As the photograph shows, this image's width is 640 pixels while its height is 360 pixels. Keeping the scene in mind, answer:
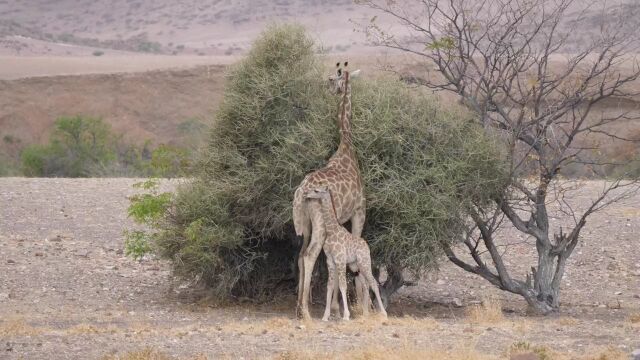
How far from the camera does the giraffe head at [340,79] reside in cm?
1271

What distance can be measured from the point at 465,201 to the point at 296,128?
7.73 feet

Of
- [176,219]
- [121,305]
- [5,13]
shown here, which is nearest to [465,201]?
[176,219]

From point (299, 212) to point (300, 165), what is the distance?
102 cm

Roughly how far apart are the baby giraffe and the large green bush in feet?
2.50

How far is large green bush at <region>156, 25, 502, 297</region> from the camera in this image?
41.3 ft

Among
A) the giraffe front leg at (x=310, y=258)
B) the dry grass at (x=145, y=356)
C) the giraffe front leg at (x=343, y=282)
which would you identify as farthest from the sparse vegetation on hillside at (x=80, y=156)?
the dry grass at (x=145, y=356)

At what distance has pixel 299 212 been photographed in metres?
11.9

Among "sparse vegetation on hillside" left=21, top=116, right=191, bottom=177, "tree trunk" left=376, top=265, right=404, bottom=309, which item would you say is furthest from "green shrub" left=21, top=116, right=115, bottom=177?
"tree trunk" left=376, top=265, right=404, bottom=309

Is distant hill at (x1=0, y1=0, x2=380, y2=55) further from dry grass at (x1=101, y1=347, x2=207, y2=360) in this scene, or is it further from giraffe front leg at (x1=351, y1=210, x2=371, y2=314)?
dry grass at (x1=101, y1=347, x2=207, y2=360)

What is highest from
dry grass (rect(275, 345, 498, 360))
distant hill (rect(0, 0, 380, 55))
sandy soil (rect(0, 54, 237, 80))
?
distant hill (rect(0, 0, 380, 55))

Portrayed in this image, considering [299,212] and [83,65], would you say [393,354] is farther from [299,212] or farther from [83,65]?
[83,65]

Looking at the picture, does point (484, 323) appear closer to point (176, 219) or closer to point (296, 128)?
point (296, 128)

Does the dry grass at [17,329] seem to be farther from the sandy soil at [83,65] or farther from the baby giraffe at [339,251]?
the sandy soil at [83,65]

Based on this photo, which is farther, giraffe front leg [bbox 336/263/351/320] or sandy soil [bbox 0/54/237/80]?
sandy soil [bbox 0/54/237/80]
